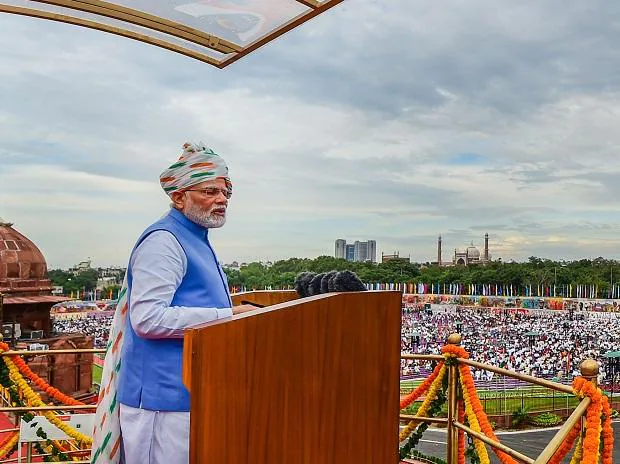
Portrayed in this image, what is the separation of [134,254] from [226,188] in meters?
0.37

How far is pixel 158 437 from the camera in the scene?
5.72ft

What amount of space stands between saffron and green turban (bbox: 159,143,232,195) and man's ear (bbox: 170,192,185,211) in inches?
0.5

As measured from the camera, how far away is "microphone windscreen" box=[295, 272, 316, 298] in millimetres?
1923

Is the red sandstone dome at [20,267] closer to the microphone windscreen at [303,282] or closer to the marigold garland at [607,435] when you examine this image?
the microphone windscreen at [303,282]

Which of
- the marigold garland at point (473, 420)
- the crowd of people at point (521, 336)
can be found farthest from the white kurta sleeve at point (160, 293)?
the crowd of people at point (521, 336)

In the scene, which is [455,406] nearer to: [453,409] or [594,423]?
[453,409]

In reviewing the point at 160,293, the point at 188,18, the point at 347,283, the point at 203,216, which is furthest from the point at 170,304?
the point at 188,18

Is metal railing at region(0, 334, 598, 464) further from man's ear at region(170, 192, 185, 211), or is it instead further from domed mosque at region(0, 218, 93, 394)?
domed mosque at region(0, 218, 93, 394)

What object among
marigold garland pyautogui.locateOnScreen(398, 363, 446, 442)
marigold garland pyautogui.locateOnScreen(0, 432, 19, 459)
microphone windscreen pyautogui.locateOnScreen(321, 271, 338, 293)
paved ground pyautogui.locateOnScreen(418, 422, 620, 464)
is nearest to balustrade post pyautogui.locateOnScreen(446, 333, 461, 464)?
marigold garland pyautogui.locateOnScreen(398, 363, 446, 442)

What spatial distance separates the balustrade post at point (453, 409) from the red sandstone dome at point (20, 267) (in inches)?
527

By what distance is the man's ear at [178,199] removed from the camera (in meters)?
1.94

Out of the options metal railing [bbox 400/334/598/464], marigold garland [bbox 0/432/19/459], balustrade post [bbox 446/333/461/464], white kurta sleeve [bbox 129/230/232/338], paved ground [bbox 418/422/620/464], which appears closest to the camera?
white kurta sleeve [bbox 129/230/232/338]

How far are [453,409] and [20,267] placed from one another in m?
13.8

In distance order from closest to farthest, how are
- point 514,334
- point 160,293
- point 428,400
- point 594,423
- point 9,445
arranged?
1. point 160,293
2. point 594,423
3. point 428,400
4. point 9,445
5. point 514,334
